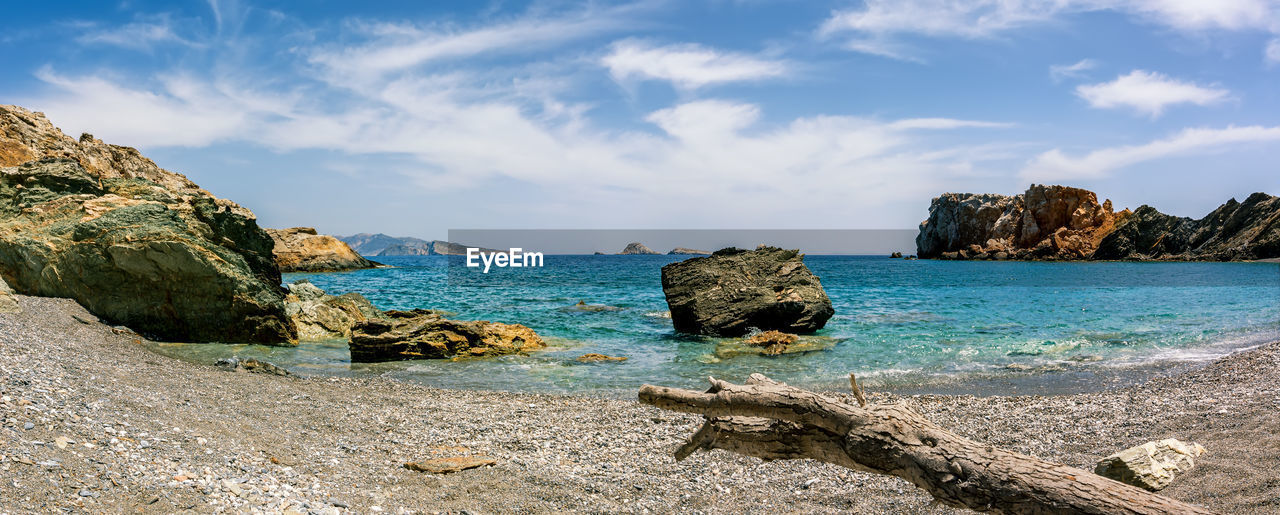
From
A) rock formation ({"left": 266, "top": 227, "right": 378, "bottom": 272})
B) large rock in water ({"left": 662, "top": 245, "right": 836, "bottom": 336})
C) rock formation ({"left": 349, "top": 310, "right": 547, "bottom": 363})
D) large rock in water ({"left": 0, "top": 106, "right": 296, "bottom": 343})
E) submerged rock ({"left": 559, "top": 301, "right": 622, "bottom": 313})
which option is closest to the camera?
large rock in water ({"left": 0, "top": 106, "right": 296, "bottom": 343})

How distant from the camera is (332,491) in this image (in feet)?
19.8

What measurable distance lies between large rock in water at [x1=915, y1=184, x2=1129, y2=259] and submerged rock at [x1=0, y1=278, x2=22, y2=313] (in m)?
126

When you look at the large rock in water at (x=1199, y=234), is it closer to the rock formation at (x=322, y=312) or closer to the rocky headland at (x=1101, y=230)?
the rocky headland at (x=1101, y=230)

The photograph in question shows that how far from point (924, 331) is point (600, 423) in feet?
53.6

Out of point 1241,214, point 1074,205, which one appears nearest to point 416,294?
point 1074,205

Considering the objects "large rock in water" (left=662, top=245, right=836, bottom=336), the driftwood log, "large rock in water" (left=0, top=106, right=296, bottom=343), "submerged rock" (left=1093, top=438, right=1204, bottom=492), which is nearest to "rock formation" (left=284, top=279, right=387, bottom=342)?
"large rock in water" (left=0, top=106, right=296, bottom=343)

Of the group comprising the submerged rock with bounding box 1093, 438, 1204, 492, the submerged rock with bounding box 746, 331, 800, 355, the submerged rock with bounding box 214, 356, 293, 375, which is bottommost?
the submerged rock with bounding box 746, 331, 800, 355

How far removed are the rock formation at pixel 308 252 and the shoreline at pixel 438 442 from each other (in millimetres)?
62694

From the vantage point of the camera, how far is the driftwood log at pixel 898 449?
4125 millimetres

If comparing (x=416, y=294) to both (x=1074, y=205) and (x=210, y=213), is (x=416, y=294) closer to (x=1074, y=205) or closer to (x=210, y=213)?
(x=210, y=213)

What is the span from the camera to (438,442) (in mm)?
8312

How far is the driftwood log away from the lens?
162 inches

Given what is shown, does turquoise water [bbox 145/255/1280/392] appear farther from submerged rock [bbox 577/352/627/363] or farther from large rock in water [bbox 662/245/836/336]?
large rock in water [bbox 662/245/836/336]

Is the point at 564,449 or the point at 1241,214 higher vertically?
the point at 1241,214
